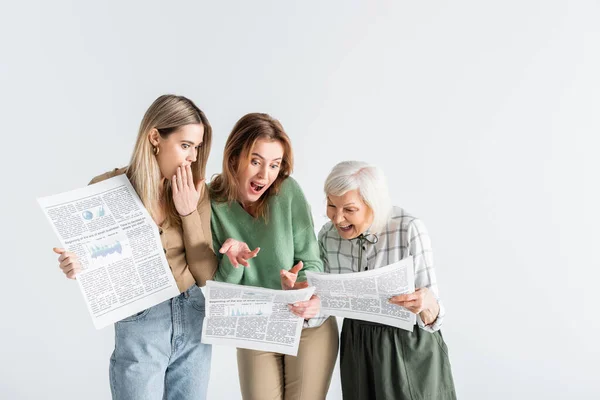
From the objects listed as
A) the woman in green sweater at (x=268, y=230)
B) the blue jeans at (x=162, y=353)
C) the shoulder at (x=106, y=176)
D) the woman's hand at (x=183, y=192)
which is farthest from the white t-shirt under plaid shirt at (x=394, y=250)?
the shoulder at (x=106, y=176)

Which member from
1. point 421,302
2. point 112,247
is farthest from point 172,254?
point 421,302

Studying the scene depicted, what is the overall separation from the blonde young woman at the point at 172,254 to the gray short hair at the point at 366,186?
17.9 inches

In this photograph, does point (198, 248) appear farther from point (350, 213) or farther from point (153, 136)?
point (350, 213)

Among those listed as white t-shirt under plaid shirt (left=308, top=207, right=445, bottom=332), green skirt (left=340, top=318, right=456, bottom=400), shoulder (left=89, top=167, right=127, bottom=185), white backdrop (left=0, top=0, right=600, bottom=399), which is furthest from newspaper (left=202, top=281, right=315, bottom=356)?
white backdrop (left=0, top=0, right=600, bottom=399)

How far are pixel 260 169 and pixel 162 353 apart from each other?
70cm

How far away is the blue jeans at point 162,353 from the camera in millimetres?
2082

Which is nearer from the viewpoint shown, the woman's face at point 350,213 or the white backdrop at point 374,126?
the woman's face at point 350,213

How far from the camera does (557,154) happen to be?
3.60 meters

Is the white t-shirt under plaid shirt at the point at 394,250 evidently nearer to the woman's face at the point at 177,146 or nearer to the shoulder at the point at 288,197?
the shoulder at the point at 288,197

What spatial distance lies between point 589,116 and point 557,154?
0.27 m

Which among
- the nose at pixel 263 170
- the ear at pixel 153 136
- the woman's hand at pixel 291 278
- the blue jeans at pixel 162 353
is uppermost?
the ear at pixel 153 136

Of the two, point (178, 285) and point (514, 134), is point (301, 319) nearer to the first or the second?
point (178, 285)

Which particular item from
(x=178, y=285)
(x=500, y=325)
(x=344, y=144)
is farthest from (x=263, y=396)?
(x=500, y=325)

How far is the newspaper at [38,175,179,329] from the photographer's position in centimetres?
203
